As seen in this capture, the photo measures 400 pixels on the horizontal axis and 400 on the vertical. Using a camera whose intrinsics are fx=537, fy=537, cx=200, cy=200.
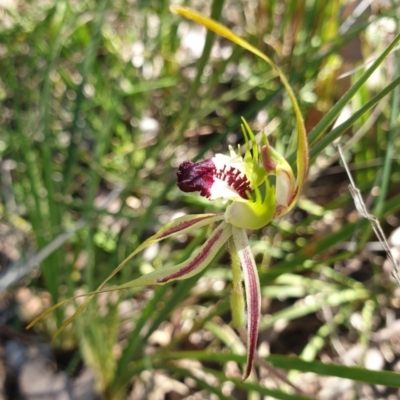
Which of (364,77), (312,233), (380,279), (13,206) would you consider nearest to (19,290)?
(13,206)

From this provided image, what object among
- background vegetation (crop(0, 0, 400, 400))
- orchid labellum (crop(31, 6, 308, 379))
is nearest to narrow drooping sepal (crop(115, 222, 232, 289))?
orchid labellum (crop(31, 6, 308, 379))

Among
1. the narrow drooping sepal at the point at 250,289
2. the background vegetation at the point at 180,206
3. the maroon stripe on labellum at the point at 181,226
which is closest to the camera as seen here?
the narrow drooping sepal at the point at 250,289

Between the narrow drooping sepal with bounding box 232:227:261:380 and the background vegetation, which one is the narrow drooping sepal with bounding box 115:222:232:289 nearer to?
the narrow drooping sepal with bounding box 232:227:261:380

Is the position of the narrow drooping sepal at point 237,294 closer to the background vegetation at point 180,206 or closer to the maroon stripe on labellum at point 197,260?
the maroon stripe on labellum at point 197,260

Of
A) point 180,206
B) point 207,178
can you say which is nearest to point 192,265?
point 207,178

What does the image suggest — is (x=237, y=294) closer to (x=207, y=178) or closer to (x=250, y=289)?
(x=250, y=289)

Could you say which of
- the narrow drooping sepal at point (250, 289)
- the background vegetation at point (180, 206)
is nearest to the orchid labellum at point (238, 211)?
the narrow drooping sepal at point (250, 289)
